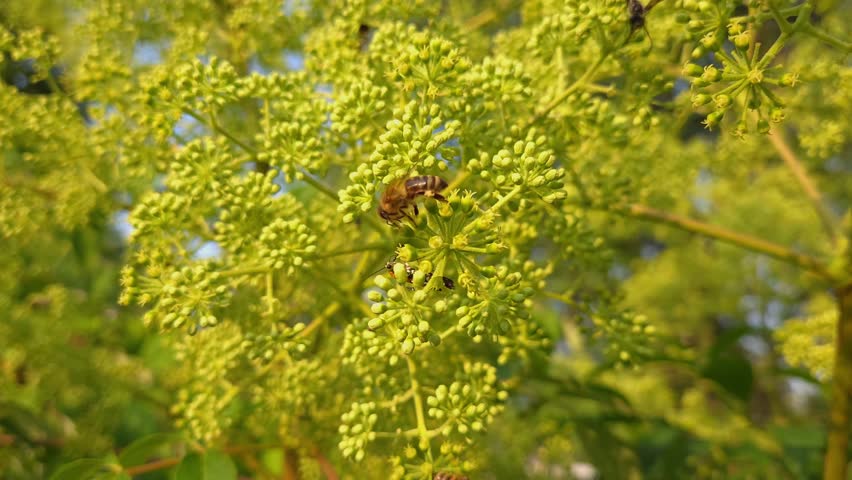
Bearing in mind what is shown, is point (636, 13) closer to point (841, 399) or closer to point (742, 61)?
point (742, 61)

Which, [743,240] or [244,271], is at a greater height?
[244,271]

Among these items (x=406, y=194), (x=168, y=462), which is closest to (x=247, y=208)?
(x=406, y=194)

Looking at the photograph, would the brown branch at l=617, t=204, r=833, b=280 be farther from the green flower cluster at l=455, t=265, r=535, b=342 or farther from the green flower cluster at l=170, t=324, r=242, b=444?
the green flower cluster at l=170, t=324, r=242, b=444

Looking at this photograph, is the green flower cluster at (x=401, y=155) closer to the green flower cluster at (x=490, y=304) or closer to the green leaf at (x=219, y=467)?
the green flower cluster at (x=490, y=304)

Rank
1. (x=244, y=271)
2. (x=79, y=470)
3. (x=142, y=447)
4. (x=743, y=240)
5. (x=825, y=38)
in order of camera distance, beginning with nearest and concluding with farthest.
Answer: (x=825, y=38) → (x=244, y=271) → (x=79, y=470) → (x=142, y=447) → (x=743, y=240)

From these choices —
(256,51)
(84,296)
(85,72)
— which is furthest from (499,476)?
(84,296)

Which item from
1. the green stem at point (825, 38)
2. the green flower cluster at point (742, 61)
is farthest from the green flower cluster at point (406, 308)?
the green stem at point (825, 38)
